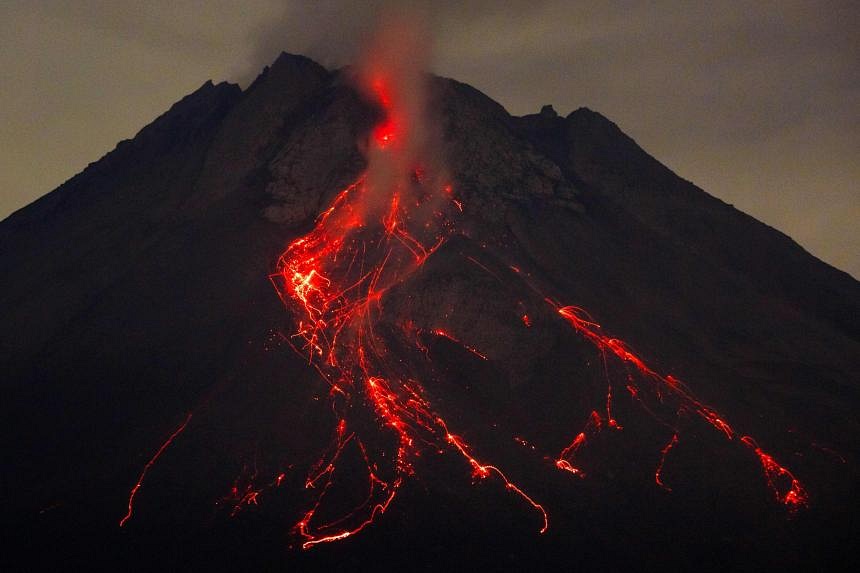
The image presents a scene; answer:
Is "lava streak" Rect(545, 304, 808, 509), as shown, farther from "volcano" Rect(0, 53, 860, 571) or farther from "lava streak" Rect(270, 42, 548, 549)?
"lava streak" Rect(270, 42, 548, 549)

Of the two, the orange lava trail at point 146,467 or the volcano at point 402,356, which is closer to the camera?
the orange lava trail at point 146,467

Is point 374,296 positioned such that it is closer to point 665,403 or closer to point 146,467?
point 146,467

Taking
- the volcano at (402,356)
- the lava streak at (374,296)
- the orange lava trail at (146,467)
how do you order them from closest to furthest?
the orange lava trail at (146,467) < the volcano at (402,356) < the lava streak at (374,296)

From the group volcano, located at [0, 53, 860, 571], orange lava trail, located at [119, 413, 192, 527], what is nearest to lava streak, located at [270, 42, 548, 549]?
volcano, located at [0, 53, 860, 571]

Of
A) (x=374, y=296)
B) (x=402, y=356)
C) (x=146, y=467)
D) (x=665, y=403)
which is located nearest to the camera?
(x=146, y=467)

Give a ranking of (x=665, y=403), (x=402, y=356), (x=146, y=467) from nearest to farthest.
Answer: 1. (x=146, y=467)
2. (x=402, y=356)
3. (x=665, y=403)

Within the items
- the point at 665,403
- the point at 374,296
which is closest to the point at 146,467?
the point at 374,296

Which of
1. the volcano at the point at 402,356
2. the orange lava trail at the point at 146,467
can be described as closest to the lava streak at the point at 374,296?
the volcano at the point at 402,356

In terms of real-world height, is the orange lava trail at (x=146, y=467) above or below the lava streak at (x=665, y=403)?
below

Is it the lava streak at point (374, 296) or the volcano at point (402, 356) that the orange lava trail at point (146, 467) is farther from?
the lava streak at point (374, 296)

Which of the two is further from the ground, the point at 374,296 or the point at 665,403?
the point at 665,403
